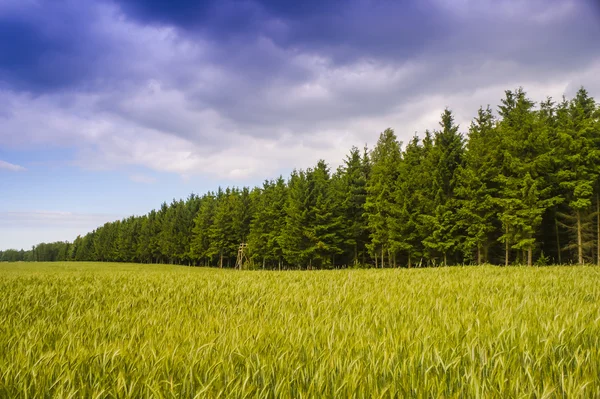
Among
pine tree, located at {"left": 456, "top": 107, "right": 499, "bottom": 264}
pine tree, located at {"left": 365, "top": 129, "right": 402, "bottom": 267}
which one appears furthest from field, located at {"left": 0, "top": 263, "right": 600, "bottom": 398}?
pine tree, located at {"left": 365, "top": 129, "right": 402, "bottom": 267}

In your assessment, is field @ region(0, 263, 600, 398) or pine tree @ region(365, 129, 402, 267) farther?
pine tree @ region(365, 129, 402, 267)

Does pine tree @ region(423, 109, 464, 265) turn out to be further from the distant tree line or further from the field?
the field

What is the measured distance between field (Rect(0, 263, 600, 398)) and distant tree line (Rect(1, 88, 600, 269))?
21892 mm

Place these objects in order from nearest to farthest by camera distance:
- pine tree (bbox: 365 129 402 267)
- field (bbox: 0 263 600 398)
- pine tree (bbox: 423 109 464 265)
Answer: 1. field (bbox: 0 263 600 398)
2. pine tree (bbox: 423 109 464 265)
3. pine tree (bbox: 365 129 402 267)

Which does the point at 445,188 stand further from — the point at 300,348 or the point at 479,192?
the point at 300,348

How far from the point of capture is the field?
1.88 metres

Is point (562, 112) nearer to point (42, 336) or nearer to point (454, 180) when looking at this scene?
point (454, 180)

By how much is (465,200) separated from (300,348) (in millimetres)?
35752

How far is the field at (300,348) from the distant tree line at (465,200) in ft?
71.8

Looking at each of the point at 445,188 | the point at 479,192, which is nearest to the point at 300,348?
the point at 479,192

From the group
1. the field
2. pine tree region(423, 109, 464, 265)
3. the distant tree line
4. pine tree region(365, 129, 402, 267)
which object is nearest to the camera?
the field

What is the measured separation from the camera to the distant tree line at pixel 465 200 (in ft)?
104

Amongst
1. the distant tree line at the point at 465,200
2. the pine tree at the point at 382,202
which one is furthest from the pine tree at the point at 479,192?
the pine tree at the point at 382,202

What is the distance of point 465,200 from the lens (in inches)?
1352
